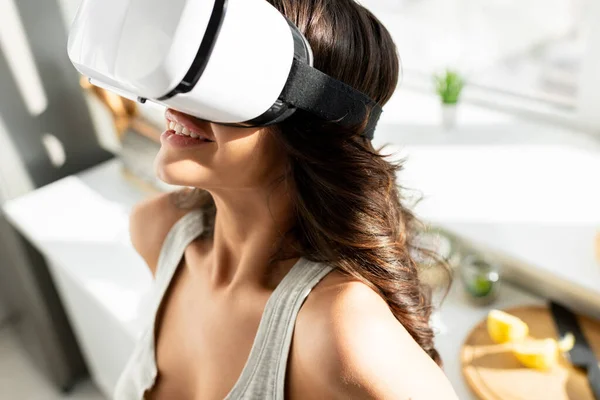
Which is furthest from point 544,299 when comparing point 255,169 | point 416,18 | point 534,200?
point 416,18

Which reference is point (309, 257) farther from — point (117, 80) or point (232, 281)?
point (117, 80)

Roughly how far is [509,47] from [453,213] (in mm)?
577

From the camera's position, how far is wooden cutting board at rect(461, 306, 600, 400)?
3.21 feet

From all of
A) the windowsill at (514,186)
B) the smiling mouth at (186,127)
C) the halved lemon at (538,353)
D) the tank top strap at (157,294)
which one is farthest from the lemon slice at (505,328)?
the smiling mouth at (186,127)

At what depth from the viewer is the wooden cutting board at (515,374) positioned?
0.98 m

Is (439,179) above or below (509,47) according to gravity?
below

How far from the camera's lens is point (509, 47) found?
1.61 m

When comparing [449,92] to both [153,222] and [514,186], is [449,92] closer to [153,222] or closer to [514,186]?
[514,186]

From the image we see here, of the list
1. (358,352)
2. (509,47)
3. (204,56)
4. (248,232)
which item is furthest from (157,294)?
(509,47)

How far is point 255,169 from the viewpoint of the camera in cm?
72

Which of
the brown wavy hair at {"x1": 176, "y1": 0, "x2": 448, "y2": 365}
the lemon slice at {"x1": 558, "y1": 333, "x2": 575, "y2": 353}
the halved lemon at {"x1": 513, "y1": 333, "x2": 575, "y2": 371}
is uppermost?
the brown wavy hair at {"x1": 176, "y1": 0, "x2": 448, "y2": 365}

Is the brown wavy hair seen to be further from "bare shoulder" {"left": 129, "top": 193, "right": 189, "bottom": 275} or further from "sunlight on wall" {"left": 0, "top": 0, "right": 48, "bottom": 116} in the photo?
"sunlight on wall" {"left": 0, "top": 0, "right": 48, "bottom": 116}

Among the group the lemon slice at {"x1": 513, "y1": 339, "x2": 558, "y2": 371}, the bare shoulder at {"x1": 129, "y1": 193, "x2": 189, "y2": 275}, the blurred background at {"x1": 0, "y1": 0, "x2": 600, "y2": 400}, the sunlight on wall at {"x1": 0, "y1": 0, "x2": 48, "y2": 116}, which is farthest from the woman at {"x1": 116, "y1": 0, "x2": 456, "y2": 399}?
the sunlight on wall at {"x1": 0, "y1": 0, "x2": 48, "y2": 116}

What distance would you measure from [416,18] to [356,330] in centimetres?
125
